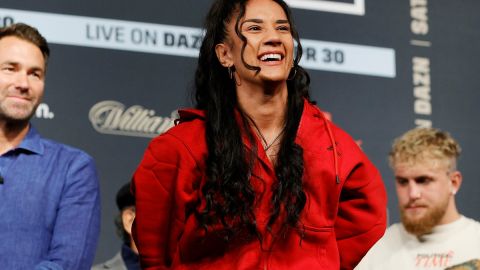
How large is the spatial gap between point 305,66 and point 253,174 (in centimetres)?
201

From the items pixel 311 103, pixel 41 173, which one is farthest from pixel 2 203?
pixel 311 103

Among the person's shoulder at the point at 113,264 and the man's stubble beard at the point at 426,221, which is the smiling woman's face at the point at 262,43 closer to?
the person's shoulder at the point at 113,264

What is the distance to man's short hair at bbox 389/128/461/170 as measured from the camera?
3.95 meters

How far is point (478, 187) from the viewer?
4.40 meters

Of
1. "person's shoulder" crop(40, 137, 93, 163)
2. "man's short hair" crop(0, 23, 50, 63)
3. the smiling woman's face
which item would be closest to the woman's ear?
the smiling woman's face

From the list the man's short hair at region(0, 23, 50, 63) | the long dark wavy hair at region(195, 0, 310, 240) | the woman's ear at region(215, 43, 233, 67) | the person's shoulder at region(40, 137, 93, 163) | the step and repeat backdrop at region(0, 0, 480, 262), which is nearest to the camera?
the long dark wavy hair at region(195, 0, 310, 240)

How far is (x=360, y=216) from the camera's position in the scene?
235 centimetres

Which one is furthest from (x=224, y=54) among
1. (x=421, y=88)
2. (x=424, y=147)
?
(x=421, y=88)

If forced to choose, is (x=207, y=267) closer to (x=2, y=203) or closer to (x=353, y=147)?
(x=353, y=147)

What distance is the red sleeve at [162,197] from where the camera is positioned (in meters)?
2.21

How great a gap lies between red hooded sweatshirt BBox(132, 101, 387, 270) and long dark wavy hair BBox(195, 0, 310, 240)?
25 mm

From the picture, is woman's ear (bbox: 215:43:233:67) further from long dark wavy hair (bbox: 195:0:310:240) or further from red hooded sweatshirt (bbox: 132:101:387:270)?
red hooded sweatshirt (bbox: 132:101:387:270)

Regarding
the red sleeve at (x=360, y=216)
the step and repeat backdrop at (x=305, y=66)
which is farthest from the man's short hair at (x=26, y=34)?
the red sleeve at (x=360, y=216)

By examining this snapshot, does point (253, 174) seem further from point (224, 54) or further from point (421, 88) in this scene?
point (421, 88)
